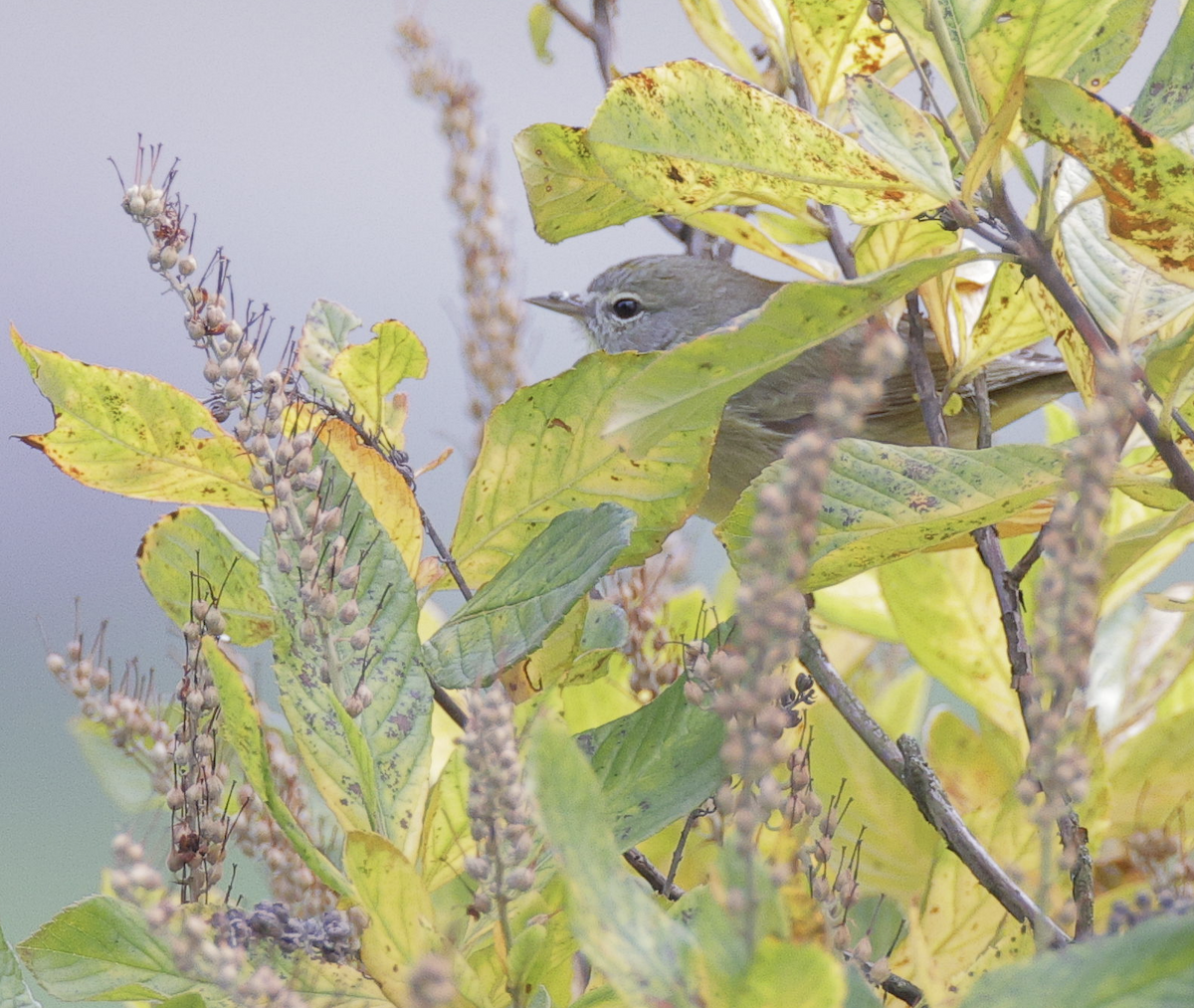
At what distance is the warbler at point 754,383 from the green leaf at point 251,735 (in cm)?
87

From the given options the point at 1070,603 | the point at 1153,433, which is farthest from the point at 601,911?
the point at 1153,433

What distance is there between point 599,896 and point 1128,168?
40 cm

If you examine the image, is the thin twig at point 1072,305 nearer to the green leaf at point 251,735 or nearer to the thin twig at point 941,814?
the thin twig at point 941,814

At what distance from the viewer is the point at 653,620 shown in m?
0.88

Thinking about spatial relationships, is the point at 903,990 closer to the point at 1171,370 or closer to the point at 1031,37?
the point at 1171,370

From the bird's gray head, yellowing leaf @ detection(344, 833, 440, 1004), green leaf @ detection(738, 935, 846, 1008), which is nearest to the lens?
green leaf @ detection(738, 935, 846, 1008)

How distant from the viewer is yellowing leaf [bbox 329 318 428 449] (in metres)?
0.79

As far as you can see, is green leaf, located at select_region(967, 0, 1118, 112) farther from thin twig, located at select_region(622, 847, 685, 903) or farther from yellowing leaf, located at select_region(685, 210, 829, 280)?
thin twig, located at select_region(622, 847, 685, 903)

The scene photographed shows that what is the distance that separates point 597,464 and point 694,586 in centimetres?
46

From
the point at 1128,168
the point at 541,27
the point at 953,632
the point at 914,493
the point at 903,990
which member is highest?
the point at 541,27

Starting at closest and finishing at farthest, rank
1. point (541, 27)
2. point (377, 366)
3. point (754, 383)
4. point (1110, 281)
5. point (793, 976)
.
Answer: point (793, 976) → point (1110, 281) → point (377, 366) → point (541, 27) → point (754, 383)

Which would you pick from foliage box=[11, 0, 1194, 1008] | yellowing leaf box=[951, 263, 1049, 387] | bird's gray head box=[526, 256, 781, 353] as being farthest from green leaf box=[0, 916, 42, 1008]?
bird's gray head box=[526, 256, 781, 353]

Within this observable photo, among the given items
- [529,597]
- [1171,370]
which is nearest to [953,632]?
[1171,370]

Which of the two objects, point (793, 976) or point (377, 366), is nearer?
point (793, 976)
